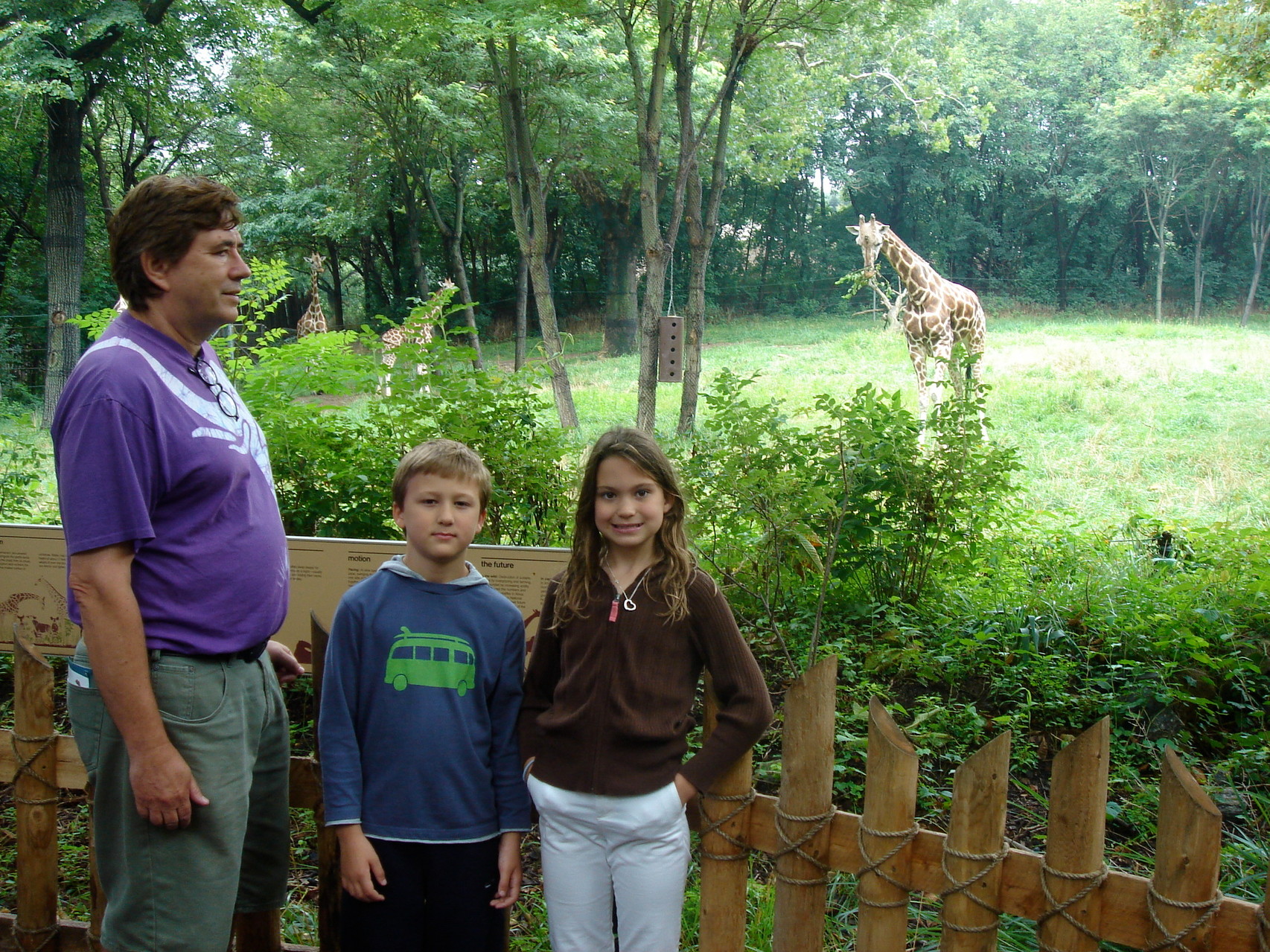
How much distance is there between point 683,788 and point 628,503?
0.54 metres

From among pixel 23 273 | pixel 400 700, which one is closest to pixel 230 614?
pixel 400 700

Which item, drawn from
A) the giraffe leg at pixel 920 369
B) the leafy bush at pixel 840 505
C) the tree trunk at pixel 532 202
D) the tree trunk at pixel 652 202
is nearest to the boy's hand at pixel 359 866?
the leafy bush at pixel 840 505

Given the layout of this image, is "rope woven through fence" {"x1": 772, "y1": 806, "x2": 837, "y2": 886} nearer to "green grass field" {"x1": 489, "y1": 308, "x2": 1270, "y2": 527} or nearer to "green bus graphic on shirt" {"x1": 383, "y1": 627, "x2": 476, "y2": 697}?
"green bus graphic on shirt" {"x1": 383, "y1": 627, "x2": 476, "y2": 697}

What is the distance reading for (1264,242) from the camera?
2375cm

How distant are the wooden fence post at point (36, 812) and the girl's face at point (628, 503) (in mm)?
1318

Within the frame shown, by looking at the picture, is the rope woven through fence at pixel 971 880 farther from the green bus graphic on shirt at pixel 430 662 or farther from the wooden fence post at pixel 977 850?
the green bus graphic on shirt at pixel 430 662

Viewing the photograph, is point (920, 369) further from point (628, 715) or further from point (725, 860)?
point (628, 715)

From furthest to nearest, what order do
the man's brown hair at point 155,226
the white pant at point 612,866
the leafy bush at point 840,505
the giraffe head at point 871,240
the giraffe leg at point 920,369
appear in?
the giraffe head at point 871,240 < the giraffe leg at point 920,369 < the leafy bush at point 840,505 < the white pant at point 612,866 < the man's brown hair at point 155,226

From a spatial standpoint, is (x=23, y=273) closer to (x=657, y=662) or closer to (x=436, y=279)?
(x=436, y=279)

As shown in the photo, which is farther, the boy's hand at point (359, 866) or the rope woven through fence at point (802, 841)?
the rope woven through fence at point (802, 841)

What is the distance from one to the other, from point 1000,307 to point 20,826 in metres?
25.0

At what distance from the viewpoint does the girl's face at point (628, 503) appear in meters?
1.93

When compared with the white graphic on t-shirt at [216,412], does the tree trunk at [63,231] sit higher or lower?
higher

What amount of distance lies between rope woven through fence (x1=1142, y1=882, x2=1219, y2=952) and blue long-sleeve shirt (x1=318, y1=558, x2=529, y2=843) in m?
1.10
